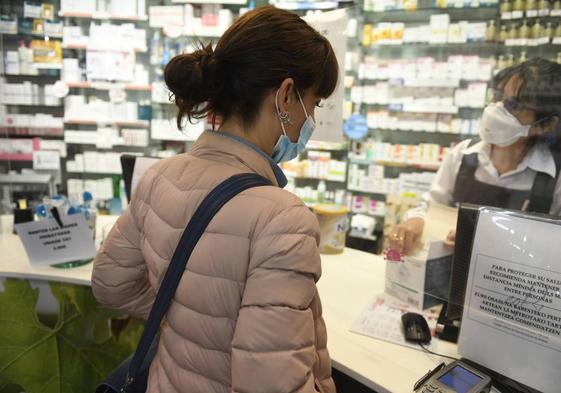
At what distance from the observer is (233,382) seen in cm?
82

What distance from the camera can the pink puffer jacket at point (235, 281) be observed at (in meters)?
0.79

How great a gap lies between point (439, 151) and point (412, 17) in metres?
1.47

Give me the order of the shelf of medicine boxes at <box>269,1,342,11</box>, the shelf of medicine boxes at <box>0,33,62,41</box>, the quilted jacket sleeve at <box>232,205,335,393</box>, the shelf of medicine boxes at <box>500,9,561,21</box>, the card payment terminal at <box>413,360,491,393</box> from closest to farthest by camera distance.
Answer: the quilted jacket sleeve at <box>232,205,335,393</box> < the card payment terminal at <box>413,360,491,393</box> < the shelf of medicine boxes at <box>500,9,561,21</box> < the shelf of medicine boxes at <box>269,1,342,11</box> < the shelf of medicine boxes at <box>0,33,62,41</box>

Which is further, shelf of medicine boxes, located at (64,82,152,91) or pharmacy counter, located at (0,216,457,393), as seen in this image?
shelf of medicine boxes, located at (64,82,152,91)

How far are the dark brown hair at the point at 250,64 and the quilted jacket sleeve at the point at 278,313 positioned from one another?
0.31 metres

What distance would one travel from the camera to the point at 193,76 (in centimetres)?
96

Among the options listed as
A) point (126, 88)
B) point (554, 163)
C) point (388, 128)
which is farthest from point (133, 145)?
point (554, 163)

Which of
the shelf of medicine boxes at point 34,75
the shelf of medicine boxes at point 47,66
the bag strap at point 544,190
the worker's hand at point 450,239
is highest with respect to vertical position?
the shelf of medicine boxes at point 47,66

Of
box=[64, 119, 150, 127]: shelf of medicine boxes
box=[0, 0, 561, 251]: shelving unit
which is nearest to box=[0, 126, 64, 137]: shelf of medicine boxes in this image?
box=[0, 0, 561, 251]: shelving unit

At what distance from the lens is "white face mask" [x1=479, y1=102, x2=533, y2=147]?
6.88 ft

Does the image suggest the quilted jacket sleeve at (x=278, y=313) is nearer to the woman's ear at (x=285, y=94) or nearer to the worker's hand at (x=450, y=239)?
the woman's ear at (x=285, y=94)

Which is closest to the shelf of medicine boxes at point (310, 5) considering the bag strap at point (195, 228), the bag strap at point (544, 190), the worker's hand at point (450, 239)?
the bag strap at point (544, 190)

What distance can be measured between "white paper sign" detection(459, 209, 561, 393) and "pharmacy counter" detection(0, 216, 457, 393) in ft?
0.52

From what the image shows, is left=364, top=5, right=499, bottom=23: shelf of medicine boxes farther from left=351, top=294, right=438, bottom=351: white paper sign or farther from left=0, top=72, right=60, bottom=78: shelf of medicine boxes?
left=351, top=294, right=438, bottom=351: white paper sign
